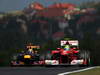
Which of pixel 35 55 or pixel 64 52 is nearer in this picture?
pixel 64 52

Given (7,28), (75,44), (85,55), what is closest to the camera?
(85,55)

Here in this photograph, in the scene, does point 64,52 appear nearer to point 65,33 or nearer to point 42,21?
point 65,33

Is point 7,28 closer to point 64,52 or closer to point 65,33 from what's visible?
point 65,33

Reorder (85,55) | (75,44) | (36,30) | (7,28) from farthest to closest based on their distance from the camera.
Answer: (36,30), (7,28), (75,44), (85,55)

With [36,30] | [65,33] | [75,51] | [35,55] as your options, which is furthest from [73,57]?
[36,30]

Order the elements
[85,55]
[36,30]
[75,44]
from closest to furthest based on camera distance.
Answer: [85,55] < [75,44] < [36,30]

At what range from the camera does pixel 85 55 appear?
1180 inches

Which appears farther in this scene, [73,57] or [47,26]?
[47,26]

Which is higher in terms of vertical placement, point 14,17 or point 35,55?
point 14,17

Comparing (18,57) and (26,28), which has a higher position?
(26,28)

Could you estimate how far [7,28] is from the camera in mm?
118938

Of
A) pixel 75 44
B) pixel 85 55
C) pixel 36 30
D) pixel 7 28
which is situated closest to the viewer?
pixel 85 55

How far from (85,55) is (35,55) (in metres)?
4.61

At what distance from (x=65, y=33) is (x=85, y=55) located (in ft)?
295
